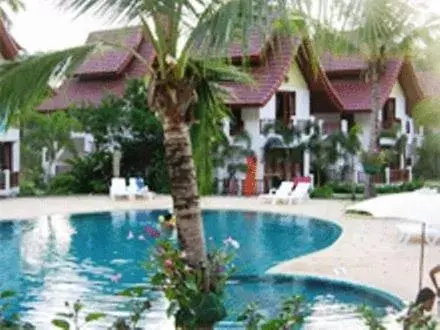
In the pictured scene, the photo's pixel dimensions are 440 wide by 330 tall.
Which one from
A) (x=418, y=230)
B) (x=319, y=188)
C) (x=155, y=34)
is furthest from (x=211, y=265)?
(x=319, y=188)

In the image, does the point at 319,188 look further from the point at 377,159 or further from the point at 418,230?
the point at 418,230

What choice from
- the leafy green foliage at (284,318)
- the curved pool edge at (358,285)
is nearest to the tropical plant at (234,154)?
the curved pool edge at (358,285)

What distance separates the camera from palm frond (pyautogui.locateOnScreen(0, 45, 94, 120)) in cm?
667

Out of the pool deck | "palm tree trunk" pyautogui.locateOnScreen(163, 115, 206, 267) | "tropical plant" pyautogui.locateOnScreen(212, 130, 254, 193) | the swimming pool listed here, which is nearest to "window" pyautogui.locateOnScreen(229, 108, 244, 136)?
"tropical plant" pyautogui.locateOnScreen(212, 130, 254, 193)

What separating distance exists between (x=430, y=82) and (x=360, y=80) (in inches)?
340

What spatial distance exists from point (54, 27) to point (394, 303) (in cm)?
660

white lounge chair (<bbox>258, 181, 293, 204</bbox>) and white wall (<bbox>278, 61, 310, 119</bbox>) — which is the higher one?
white wall (<bbox>278, 61, 310, 119</bbox>)

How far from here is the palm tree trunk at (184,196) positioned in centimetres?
640

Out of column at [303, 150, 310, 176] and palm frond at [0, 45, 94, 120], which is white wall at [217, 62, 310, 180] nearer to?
column at [303, 150, 310, 176]

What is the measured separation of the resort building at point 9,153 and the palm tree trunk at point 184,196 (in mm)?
22730

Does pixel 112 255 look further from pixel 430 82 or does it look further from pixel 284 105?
pixel 430 82

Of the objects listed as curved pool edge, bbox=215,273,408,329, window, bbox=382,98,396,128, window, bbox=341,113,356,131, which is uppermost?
window, bbox=382,98,396,128

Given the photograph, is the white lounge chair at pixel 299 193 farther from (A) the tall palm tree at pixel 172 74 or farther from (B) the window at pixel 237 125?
(A) the tall palm tree at pixel 172 74

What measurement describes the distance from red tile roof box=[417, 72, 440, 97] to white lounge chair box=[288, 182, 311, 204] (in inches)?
694
